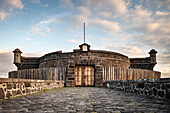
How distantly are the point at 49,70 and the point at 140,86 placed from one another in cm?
999

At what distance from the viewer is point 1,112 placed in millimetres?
2750

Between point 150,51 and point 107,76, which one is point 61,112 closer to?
point 107,76

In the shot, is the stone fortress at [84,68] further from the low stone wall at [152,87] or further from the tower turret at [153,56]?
the low stone wall at [152,87]

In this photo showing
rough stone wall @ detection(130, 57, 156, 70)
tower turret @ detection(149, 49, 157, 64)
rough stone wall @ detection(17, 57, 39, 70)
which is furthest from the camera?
rough stone wall @ detection(17, 57, 39, 70)

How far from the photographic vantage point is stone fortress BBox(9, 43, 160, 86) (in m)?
11.7

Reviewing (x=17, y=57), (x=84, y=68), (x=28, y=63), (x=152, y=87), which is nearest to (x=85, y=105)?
(x=152, y=87)

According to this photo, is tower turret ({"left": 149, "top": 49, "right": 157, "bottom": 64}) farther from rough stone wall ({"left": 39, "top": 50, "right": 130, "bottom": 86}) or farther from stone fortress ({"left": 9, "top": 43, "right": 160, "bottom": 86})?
rough stone wall ({"left": 39, "top": 50, "right": 130, "bottom": 86})

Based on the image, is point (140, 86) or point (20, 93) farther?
point (140, 86)

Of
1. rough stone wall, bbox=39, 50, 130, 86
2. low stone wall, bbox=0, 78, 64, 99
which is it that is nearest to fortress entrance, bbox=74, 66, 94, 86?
rough stone wall, bbox=39, 50, 130, 86

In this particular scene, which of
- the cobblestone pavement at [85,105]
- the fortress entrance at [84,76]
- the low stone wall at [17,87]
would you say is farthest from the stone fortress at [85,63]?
the cobblestone pavement at [85,105]

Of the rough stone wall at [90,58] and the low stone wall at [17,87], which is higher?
the rough stone wall at [90,58]

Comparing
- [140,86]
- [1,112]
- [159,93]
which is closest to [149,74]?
[140,86]

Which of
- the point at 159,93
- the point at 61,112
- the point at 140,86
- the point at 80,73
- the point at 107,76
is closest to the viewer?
the point at 61,112

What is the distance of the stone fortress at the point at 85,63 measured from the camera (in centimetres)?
1166
